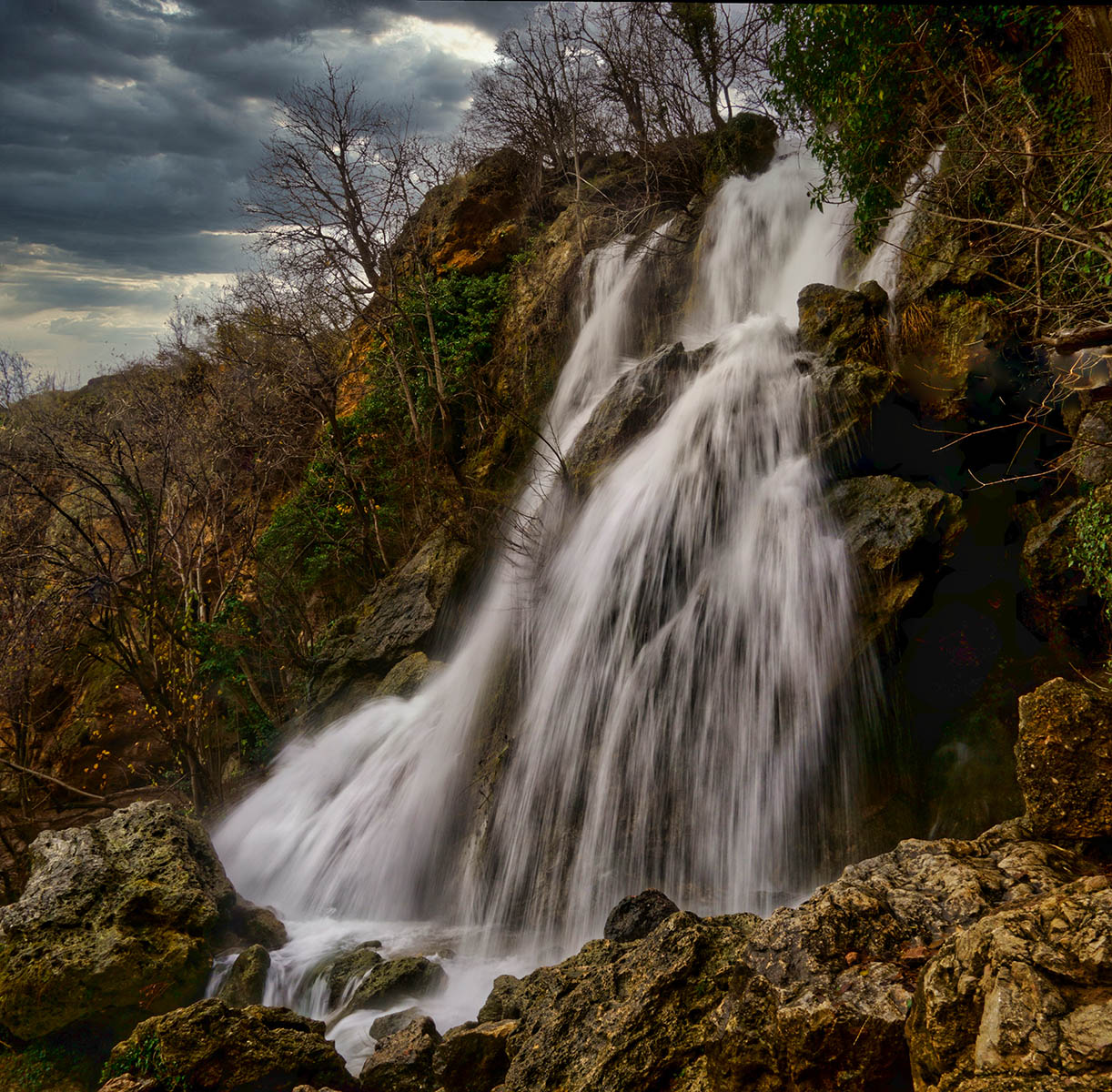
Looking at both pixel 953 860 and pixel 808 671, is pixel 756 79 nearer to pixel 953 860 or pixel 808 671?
pixel 808 671

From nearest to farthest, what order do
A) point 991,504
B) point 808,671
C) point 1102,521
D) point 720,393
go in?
point 1102,521
point 808,671
point 991,504
point 720,393

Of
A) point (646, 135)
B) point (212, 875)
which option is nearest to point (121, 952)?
point (212, 875)

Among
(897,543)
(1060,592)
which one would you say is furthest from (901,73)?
(1060,592)

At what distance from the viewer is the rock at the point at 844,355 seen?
8.26 meters

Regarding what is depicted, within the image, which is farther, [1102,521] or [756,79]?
[756,79]

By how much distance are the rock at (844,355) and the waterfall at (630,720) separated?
310 mm

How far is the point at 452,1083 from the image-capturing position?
15.2 ft

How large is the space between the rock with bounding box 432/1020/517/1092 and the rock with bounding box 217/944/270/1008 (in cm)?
240

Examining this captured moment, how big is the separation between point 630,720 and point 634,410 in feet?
17.3

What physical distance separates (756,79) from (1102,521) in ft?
57.0

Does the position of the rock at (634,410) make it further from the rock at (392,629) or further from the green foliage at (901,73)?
the green foliage at (901,73)

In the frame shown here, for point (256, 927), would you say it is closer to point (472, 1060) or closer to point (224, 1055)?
point (224, 1055)

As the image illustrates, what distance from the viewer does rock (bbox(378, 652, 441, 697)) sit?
11.3m

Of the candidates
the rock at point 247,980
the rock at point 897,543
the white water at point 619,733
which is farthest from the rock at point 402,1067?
the rock at point 897,543
